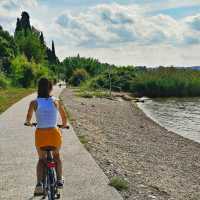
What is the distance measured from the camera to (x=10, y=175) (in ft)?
33.1

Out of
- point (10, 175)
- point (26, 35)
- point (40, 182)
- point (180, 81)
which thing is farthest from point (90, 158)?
point (26, 35)

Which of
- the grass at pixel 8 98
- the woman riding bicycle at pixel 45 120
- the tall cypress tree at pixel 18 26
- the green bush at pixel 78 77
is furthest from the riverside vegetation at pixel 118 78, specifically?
the woman riding bicycle at pixel 45 120

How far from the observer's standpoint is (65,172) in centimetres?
1035

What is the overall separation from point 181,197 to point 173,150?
8.96m

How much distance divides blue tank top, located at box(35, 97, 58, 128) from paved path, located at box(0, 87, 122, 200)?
1533 mm

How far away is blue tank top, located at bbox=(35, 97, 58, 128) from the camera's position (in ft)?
24.9

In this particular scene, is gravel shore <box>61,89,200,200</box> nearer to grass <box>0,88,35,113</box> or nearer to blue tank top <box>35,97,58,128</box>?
blue tank top <box>35,97,58,128</box>

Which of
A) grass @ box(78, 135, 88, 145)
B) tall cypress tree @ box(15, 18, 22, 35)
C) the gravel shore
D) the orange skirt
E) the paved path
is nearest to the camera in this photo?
the orange skirt

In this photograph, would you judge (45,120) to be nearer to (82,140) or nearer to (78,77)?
(82,140)

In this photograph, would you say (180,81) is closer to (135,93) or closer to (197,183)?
(135,93)

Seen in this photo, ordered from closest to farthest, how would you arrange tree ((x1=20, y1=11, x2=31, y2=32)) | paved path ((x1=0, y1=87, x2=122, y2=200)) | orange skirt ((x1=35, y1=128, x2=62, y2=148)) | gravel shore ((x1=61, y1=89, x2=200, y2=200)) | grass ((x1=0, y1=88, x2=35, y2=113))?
orange skirt ((x1=35, y1=128, x2=62, y2=148))
paved path ((x1=0, y1=87, x2=122, y2=200))
gravel shore ((x1=61, y1=89, x2=200, y2=200))
grass ((x1=0, y1=88, x2=35, y2=113))
tree ((x1=20, y1=11, x2=31, y2=32))

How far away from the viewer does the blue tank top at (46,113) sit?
7578 millimetres

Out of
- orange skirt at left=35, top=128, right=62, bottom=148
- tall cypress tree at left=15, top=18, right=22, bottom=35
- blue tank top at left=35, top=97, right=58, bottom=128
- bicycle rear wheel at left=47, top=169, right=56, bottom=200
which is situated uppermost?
tall cypress tree at left=15, top=18, right=22, bottom=35

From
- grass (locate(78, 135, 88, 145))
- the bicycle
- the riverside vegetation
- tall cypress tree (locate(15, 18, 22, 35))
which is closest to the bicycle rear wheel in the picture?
the bicycle
